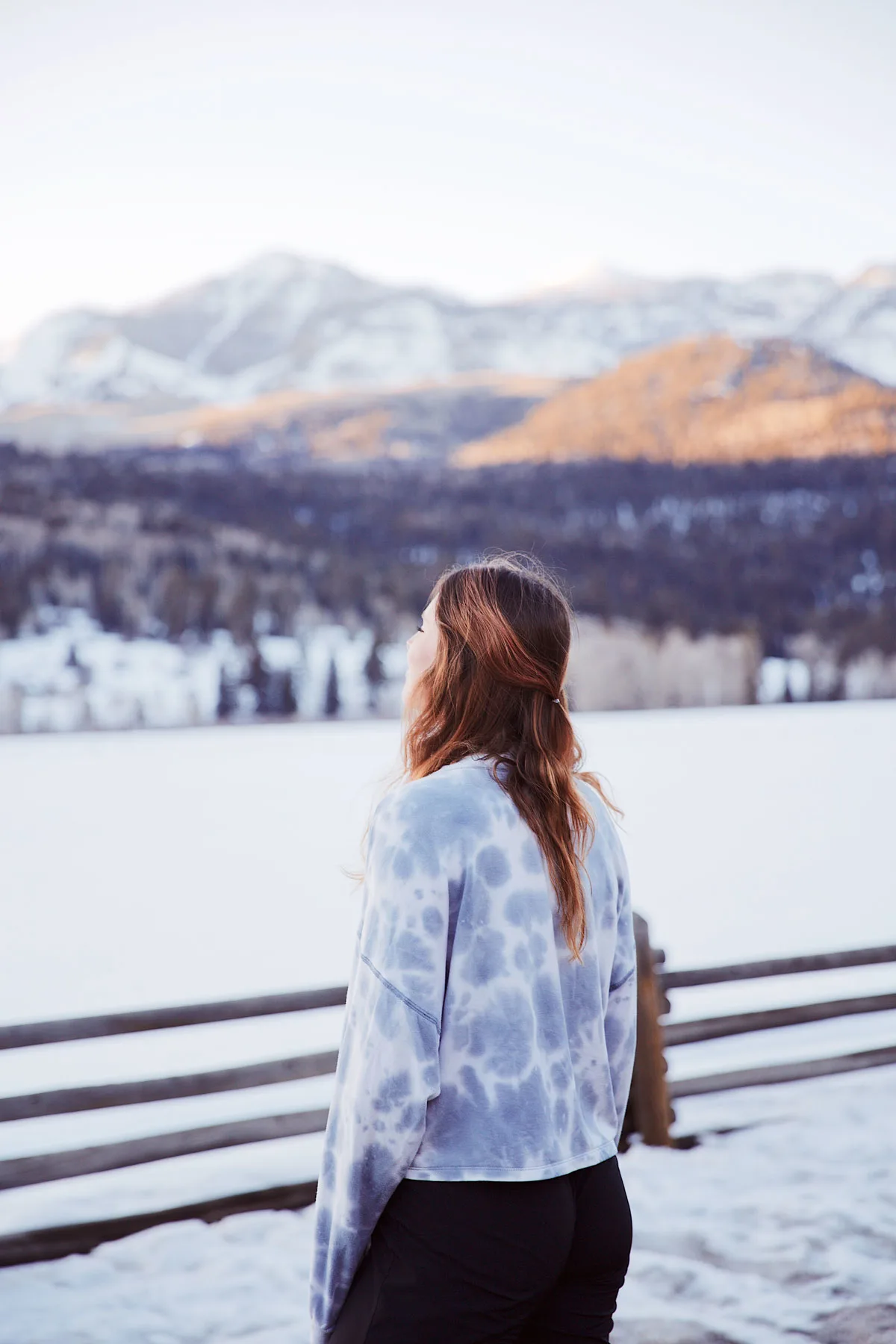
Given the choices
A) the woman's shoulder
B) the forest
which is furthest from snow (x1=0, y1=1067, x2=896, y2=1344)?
the forest

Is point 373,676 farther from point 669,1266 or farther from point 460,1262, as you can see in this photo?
point 460,1262

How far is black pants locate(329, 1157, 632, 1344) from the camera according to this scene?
1.23 meters

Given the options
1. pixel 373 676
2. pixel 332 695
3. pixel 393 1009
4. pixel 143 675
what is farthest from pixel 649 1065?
pixel 143 675

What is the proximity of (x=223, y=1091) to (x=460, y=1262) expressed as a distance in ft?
6.98

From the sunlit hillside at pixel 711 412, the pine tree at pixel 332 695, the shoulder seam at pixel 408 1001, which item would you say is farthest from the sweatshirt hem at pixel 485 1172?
the sunlit hillside at pixel 711 412

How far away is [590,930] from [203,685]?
115 ft

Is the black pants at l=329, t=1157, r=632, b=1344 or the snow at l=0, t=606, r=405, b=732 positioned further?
the snow at l=0, t=606, r=405, b=732

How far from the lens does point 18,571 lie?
1560 inches

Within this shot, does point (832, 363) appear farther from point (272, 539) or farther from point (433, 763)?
point (433, 763)

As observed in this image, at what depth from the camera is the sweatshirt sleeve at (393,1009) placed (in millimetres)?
1206

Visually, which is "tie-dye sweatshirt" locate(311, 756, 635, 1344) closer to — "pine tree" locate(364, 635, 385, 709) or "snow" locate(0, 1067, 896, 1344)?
"snow" locate(0, 1067, 896, 1344)

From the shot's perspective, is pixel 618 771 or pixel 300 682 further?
Result: pixel 300 682

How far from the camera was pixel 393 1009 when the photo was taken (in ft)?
3.97

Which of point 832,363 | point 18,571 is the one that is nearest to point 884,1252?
point 18,571
